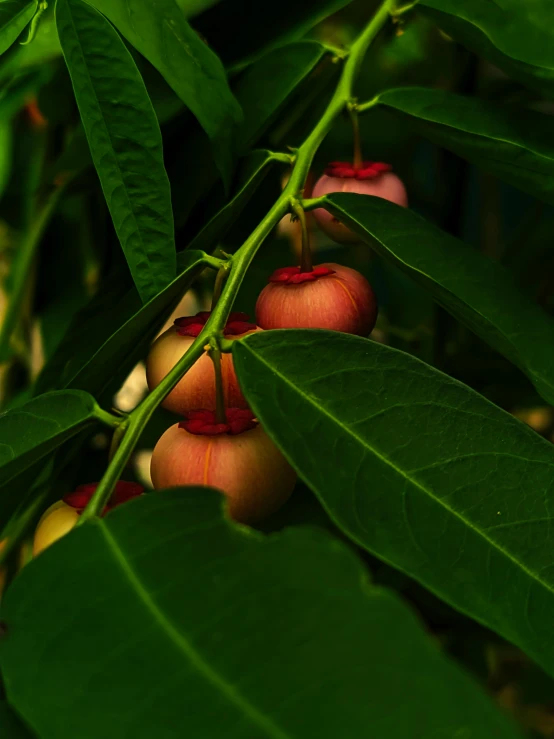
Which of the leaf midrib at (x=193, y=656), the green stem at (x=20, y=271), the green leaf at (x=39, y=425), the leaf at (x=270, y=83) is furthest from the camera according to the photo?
the green stem at (x=20, y=271)

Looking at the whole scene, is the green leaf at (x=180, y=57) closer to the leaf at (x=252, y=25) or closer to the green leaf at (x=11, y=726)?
the leaf at (x=252, y=25)

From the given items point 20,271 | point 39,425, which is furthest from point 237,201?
point 20,271

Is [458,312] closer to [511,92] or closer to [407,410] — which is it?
[407,410]

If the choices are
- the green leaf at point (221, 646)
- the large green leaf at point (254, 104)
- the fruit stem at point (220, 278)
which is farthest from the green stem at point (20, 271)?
the green leaf at point (221, 646)

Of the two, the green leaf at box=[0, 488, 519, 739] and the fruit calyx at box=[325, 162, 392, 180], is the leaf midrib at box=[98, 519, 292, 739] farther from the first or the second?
the fruit calyx at box=[325, 162, 392, 180]

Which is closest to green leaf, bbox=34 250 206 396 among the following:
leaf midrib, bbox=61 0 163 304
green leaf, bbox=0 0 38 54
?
leaf midrib, bbox=61 0 163 304

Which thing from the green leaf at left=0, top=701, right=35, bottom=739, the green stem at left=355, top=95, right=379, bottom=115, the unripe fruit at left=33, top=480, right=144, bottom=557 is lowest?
the green leaf at left=0, top=701, right=35, bottom=739
